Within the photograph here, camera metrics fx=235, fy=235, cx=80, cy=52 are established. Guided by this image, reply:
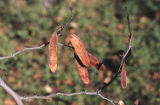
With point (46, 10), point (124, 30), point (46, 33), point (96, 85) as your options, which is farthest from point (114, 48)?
point (46, 10)

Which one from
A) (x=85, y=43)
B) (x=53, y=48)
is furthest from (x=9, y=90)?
(x=85, y=43)

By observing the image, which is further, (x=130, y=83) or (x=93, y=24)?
(x=93, y=24)

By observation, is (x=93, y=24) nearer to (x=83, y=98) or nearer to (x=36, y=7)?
(x=36, y=7)

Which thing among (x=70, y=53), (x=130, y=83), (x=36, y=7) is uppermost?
(x=36, y=7)

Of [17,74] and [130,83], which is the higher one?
[17,74]

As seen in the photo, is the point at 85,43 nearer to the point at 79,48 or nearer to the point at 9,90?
the point at 9,90

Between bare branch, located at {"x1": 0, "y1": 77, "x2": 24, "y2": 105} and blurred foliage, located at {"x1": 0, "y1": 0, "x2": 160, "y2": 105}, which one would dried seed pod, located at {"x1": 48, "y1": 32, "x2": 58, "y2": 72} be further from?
blurred foliage, located at {"x1": 0, "y1": 0, "x2": 160, "y2": 105}

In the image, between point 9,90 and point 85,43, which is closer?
point 9,90
